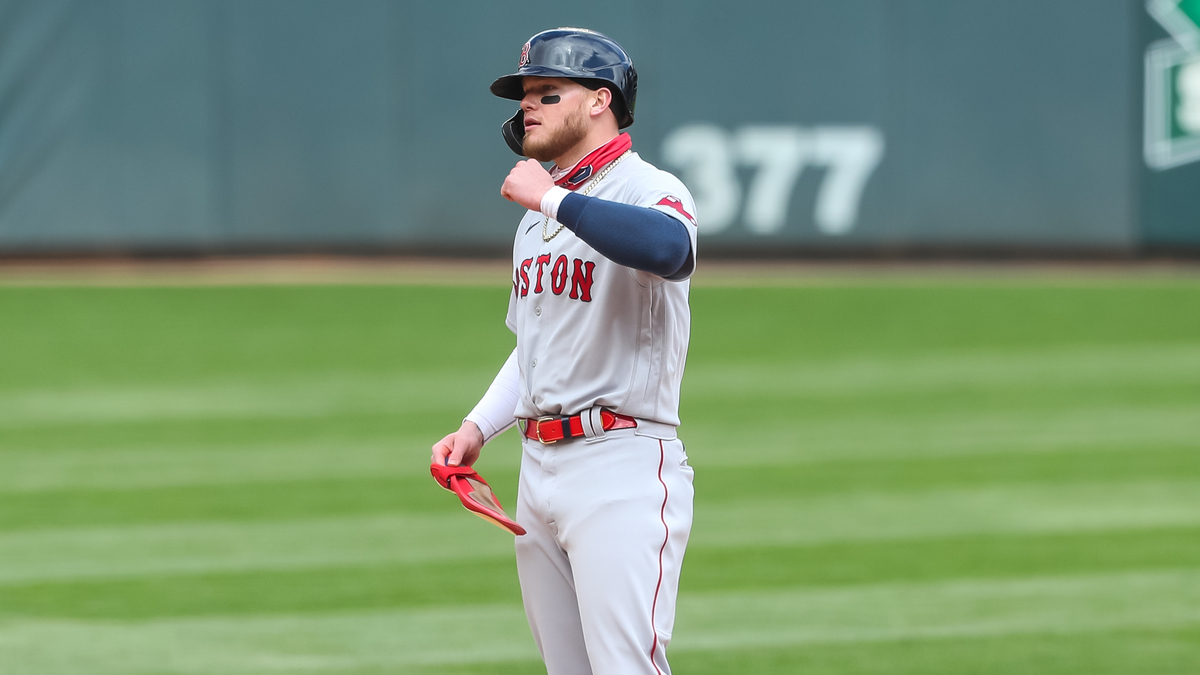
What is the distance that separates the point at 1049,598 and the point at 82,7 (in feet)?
48.3

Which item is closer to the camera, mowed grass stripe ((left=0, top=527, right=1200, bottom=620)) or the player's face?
the player's face

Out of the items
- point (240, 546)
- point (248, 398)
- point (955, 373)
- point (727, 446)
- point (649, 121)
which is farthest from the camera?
point (649, 121)

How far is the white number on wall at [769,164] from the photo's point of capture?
60.7 ft

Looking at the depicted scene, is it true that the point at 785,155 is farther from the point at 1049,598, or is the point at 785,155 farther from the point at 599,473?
the point at 599,473

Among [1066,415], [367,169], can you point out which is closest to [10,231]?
[367,169]

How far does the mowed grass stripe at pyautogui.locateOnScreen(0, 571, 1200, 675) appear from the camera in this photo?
5172mm

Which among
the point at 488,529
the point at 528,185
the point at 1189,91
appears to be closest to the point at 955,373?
the point at 488,529

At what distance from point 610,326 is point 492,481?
4873 mm

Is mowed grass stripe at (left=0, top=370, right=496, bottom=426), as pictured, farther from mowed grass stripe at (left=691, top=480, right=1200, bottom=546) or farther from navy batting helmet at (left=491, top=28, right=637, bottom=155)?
navy batting helmet at (left=491, top=28, right=637, bottom=155)

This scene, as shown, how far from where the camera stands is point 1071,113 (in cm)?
1878

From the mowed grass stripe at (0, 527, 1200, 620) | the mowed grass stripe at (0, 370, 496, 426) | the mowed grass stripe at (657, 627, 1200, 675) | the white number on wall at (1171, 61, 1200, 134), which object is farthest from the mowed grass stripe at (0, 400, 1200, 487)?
the white number on wall at (1171, 61, 1200, 134)

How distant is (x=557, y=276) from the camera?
336 cm

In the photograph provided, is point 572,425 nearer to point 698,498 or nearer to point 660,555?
point 660,555

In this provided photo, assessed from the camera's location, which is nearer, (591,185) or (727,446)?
(591,185)
